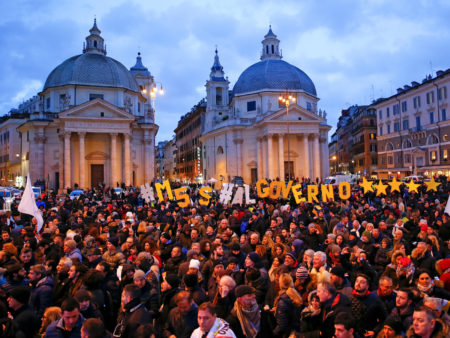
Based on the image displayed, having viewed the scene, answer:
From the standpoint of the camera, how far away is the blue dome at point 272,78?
204ft

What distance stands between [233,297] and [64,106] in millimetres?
51212

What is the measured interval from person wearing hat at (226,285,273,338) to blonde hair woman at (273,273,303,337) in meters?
0.33

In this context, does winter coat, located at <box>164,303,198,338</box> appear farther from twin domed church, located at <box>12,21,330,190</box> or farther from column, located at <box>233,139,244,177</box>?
column, located at <box>233,139,244,177</box>

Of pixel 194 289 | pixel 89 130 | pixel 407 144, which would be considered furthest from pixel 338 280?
pixel 407 144

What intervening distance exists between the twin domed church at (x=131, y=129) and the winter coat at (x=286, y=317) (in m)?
41.0

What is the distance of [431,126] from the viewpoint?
55344mm

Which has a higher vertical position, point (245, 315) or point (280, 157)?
point (280, 157)

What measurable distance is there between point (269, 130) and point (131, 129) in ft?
60.6

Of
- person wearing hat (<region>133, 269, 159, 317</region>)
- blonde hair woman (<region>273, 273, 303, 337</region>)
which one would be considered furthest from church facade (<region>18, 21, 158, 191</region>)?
blonde hair woman (<region>273, 273, 303, 337</region>)

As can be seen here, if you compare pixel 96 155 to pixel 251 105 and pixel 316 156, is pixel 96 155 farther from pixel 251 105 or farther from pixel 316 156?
pixel 316 156

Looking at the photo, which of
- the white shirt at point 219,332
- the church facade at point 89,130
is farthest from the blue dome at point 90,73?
the white shirt at point 219,332

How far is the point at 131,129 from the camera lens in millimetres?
54469

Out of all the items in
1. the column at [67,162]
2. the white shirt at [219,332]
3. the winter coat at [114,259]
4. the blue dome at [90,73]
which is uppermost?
the blue dome at [90,73]

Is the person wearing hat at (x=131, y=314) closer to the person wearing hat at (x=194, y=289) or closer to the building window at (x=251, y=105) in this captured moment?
the person wearing hat at (x=194, y=289)
